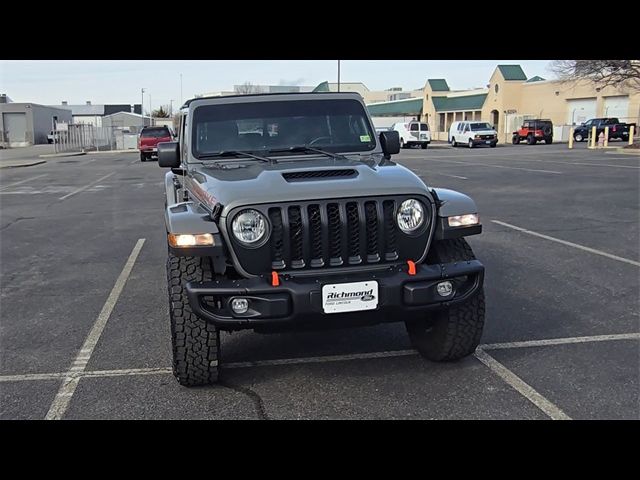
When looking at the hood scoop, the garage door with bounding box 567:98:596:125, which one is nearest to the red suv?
the hood scoop

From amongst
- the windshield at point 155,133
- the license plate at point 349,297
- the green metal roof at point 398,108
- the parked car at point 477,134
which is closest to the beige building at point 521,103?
the green metal roof at point 398,108

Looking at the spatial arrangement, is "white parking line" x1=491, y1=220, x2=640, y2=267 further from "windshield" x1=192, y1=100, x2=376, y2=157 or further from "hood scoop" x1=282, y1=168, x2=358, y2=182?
"hood scoop" x1=282, y1=168, x2=358, y2=182

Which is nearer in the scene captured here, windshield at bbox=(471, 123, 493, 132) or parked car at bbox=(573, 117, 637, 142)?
windshield at bbox=(471, 123, 493, 132)

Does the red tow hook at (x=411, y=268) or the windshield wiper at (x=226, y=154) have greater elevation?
the windshield wiper at (x=226, y=154)

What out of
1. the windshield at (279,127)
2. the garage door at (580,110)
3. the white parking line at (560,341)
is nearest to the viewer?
the white parking line at (560,341)

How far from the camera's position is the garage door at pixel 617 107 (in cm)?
5028

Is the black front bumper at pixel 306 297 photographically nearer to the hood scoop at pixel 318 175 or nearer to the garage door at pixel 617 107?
the hood scoop at pixel 318 175

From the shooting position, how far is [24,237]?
33.2 ft

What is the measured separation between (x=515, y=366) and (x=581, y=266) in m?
3.36

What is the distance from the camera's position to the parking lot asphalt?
3844mm

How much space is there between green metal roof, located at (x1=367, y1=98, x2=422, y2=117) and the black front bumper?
70.6 metres
